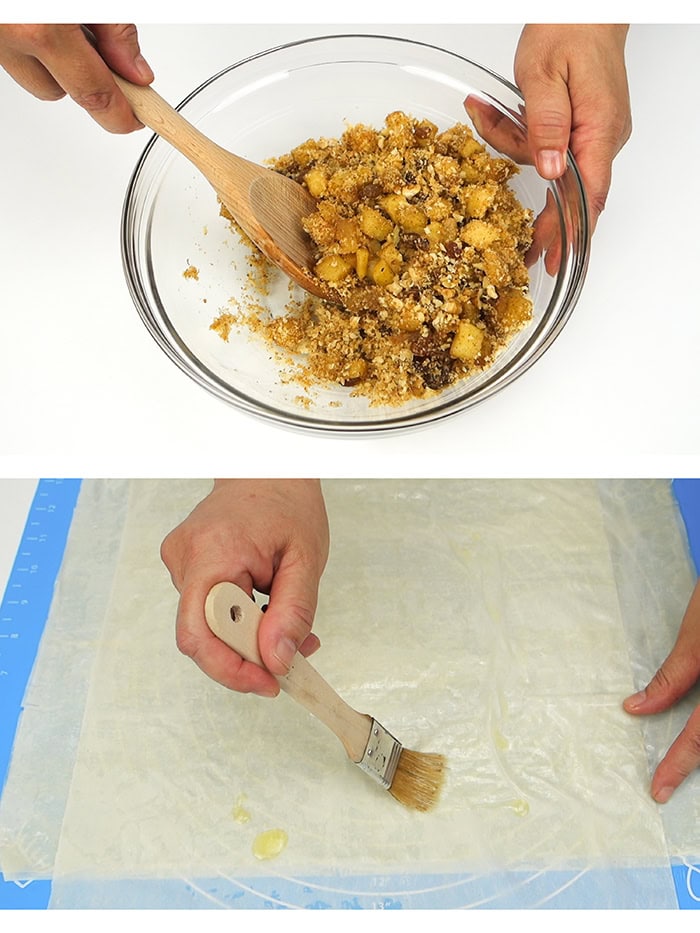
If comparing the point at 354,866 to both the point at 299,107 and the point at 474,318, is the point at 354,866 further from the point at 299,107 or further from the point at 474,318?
the point at 299,107

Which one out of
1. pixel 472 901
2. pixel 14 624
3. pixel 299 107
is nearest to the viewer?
pixel 299 107

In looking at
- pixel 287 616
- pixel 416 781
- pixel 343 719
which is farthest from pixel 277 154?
pixel 416 781

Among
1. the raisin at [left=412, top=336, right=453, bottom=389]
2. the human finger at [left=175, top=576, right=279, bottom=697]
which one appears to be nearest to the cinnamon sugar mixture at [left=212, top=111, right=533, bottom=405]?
the raisin at [left=412, top=336, right=453, bottom=389]

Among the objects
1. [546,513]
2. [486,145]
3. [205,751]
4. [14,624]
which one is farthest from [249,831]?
[486,145]

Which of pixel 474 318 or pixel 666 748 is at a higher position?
pixel 474 318

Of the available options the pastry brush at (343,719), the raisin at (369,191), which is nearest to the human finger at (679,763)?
the pastry brush at (343,719)

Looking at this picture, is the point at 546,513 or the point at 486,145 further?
the point at 546,513
